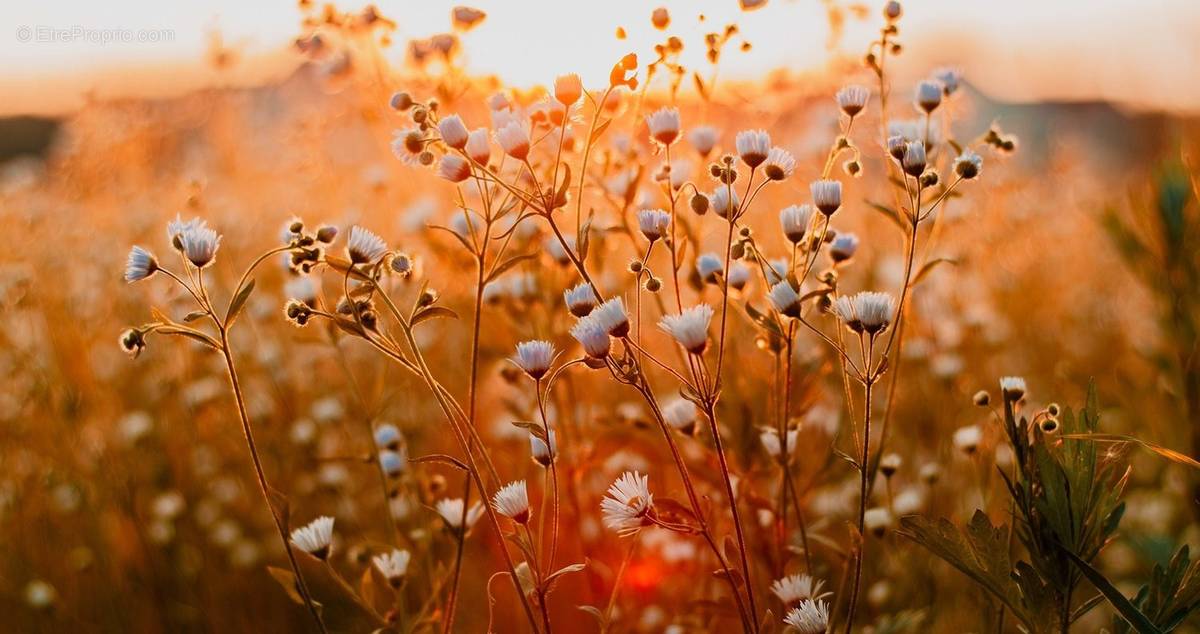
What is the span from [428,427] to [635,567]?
1.16m

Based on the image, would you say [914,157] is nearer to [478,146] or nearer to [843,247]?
[843,247]

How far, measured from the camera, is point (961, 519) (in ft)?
7.25

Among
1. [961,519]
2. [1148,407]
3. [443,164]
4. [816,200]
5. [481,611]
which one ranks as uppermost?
[443,164]

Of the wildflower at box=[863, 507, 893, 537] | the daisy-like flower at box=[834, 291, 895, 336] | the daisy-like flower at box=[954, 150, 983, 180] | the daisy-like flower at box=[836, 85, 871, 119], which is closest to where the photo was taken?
the daisy-like flower at box=[834, 291, 895, 336]

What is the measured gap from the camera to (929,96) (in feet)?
5.31

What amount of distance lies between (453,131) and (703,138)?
603mm

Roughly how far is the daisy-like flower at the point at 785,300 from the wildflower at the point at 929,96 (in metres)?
0.64

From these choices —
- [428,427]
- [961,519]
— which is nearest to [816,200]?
[961,519]

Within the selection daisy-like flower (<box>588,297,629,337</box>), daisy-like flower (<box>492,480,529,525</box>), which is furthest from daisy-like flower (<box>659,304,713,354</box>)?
daisy-like flower (<box>492,480,529,525</box>)

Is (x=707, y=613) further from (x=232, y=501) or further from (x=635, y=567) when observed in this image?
(x=232, y=501)

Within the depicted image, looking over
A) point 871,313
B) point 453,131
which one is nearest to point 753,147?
point 871,313

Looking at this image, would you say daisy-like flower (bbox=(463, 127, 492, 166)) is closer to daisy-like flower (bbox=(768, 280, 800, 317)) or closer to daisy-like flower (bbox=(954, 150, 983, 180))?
daisy-like flower (bbox=(768, 280, 800, 317))

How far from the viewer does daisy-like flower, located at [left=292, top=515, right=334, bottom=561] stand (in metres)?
1.35

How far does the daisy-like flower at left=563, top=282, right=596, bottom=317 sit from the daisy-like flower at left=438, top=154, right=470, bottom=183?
24cm
